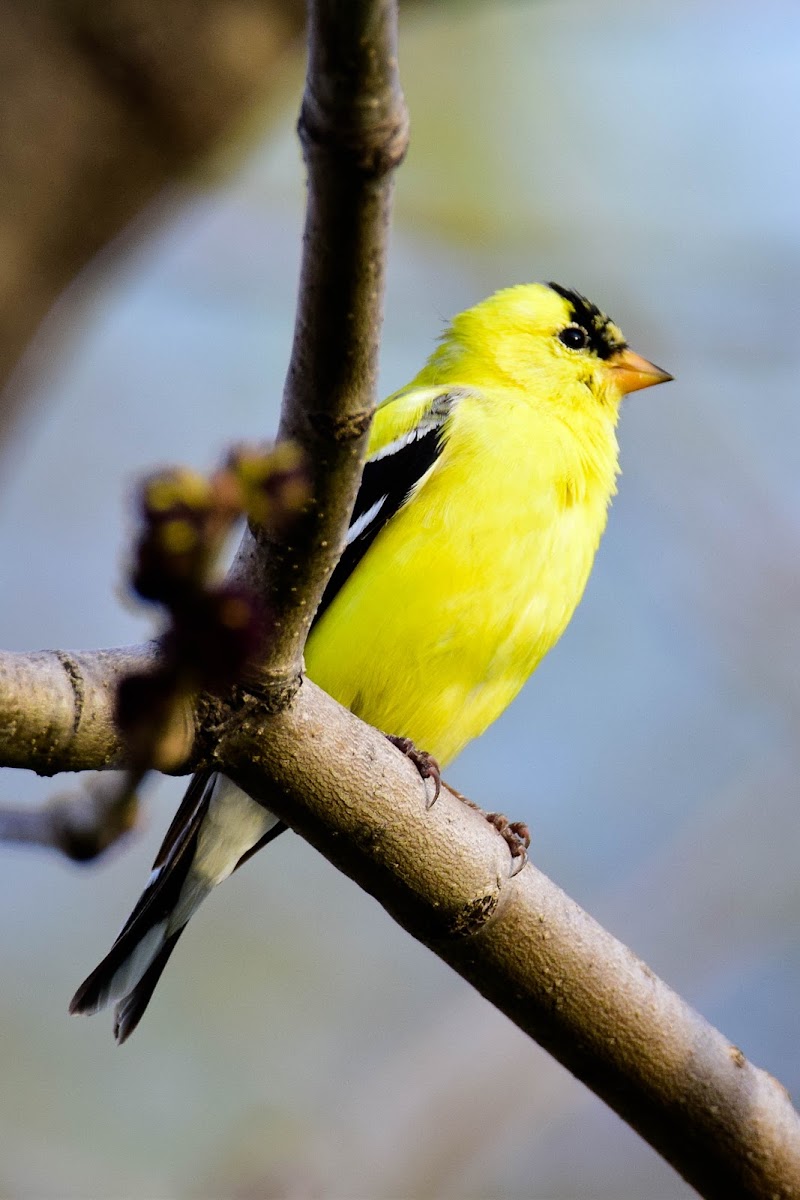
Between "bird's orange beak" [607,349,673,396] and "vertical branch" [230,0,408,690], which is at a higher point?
"bird's orange beak" [607,349,673,396]

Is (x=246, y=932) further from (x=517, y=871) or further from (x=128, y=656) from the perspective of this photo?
(x=128, y=656)

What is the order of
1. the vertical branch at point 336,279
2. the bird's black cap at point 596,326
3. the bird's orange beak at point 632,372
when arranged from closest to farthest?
the vertical branch at point 336,279 → the bird's orange beak at point 632,372 → the bird's black cap at point 596,326

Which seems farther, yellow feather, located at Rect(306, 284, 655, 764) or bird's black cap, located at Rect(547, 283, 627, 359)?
bird's black cap, located at Rect(547, 283, 627, 359)

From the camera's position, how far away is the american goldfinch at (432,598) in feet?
11.6

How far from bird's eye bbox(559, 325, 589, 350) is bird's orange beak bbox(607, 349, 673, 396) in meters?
0.12

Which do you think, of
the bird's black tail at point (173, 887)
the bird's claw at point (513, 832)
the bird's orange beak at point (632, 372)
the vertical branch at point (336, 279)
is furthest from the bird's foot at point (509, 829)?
the bird's orange beak at point (632, 372)

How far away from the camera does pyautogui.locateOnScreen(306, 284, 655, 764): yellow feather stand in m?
3.55

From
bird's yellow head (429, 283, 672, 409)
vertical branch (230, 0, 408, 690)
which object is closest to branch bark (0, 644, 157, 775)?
vertical branch (230, 0, 408, 690)

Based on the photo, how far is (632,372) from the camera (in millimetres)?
4594

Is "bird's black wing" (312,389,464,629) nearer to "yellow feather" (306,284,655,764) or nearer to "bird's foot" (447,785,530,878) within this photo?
"yellow feather" (306,284,655,764)

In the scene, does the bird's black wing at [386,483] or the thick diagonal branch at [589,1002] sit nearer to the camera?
the thick diagonal branch at [589,1002]

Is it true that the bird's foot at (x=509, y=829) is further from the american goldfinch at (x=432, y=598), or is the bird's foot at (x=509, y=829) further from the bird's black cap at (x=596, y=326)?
the bird's black cap at (x=596, y=326)

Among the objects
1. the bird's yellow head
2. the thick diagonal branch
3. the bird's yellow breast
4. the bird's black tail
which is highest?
the bird's yellow head

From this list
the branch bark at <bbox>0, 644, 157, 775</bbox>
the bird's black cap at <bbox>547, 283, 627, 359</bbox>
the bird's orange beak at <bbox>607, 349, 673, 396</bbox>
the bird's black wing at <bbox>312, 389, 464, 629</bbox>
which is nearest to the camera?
the branch bark at <bbox>0, 644, 157, 775</bbox>
